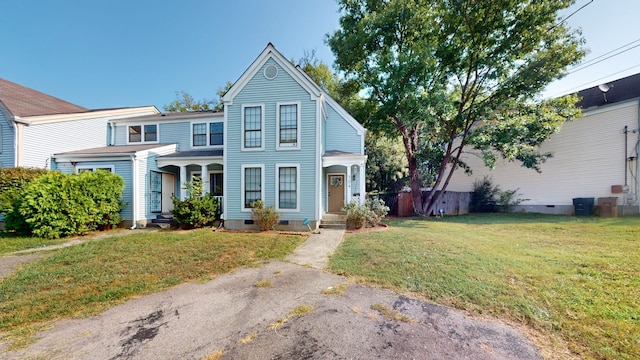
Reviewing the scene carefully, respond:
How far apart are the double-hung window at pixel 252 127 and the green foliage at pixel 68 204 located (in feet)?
19.7

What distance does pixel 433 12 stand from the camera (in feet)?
51.1

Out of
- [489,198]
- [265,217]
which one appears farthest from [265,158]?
[489,198]

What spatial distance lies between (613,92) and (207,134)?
82.2 feet

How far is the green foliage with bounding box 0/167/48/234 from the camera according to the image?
344 inches

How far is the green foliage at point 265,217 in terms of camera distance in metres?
10.4

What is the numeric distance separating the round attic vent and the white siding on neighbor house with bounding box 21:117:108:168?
36.9ft

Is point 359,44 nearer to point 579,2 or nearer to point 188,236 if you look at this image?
point 579,2

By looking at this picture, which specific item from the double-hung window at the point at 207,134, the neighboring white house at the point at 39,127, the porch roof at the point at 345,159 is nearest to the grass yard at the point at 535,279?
the porch roof at the point at 345,159

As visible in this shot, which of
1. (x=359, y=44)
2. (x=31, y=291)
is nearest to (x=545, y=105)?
(x=359, y=44)

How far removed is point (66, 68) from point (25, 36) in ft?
23.9

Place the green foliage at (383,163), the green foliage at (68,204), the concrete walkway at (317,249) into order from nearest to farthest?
1. the concrete walkway at (317,249)
2. the green foliage at (68,204)
3. the green foliage at (383,163)

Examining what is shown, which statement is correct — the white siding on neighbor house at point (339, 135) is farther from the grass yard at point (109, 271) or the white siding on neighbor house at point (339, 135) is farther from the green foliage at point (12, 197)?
the green foliage at point (12, 197)

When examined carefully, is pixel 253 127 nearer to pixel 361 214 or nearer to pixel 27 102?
pixel 361 214

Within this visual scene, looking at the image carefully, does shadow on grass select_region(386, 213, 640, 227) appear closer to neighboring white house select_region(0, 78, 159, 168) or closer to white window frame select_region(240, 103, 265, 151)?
white window frame select_region(240, 103, 265, 151)
